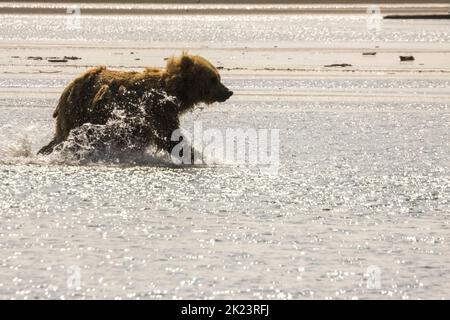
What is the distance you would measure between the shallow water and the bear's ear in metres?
1.13

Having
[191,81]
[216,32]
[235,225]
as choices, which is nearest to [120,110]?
[191,81]

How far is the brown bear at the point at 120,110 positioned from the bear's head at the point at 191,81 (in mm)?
18

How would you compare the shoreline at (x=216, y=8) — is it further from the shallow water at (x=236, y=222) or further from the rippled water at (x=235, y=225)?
the rippled water at (x=235, y=225)

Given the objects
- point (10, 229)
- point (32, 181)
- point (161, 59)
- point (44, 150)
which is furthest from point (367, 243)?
point (161, 59)

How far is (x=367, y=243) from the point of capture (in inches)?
438

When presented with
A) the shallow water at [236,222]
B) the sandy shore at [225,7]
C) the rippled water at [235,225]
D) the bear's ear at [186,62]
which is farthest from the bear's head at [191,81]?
the sandy shore at [225,7]

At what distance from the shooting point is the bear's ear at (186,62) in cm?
1595

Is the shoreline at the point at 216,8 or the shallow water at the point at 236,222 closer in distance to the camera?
the shallow water at the point at 236,222

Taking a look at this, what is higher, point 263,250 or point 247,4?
point 247,4

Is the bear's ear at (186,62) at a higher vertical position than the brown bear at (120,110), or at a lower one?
higher

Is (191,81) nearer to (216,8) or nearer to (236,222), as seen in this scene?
(236,222)

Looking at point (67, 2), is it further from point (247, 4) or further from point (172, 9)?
point (247, 4)

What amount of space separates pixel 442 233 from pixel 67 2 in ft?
263

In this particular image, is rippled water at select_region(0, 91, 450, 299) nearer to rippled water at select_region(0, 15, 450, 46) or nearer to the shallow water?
the shallow water
